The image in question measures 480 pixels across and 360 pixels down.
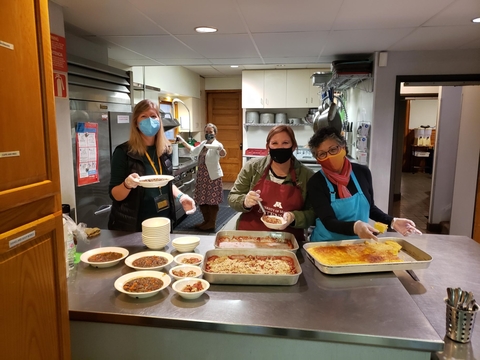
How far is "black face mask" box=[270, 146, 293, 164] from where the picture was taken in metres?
2.23

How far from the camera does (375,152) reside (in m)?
3.78

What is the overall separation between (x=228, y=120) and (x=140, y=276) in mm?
7075

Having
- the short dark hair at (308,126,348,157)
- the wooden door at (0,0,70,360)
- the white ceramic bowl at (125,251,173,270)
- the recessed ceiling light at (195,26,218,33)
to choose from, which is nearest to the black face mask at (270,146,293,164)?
the short dark hair at (308,126,348,157)

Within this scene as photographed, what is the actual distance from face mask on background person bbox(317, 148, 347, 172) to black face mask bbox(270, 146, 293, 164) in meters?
0.26

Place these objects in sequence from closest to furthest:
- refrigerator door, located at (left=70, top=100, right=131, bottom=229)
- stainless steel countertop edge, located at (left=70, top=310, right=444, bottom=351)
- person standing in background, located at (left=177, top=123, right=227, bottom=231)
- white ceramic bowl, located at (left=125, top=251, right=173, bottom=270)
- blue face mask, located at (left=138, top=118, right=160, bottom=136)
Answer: stainless steel countertop edge, located at (left=70, top=310, right=444, bottom=351)
white ceramic bowl, located at (left=125, top=251, right=173, bottom=270)
blue face mask, located at (left=138, top=118, right=160, bottom=136)
refrigerator door, located at (left=70, top=100, right=131, bottom=229)
person standing in background, located at (left=177, top=123, right=227, bottom=231)

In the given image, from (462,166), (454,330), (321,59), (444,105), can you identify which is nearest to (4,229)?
(454,330)

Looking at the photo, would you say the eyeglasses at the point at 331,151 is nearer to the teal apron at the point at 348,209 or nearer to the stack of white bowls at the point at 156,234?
the teal apron at the point at 348,209

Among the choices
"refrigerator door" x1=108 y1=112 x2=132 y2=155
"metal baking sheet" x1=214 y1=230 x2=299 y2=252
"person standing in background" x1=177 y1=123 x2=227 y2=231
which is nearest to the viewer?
"metal baking sheet" x1=214 y1=230 x2=299 y2=252

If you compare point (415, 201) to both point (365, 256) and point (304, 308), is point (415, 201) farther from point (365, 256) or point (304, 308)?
point (304, 308)

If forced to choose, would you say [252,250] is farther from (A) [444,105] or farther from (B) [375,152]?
(A) [444,105]

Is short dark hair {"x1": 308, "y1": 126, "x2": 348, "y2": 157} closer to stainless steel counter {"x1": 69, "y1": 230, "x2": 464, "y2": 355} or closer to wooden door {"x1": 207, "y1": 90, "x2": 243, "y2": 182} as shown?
stainless steel counter {"x1": 69, "y1": 230, "x2": 464, "y2": 355}

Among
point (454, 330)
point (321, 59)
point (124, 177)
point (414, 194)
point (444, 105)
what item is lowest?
point (414, 194)

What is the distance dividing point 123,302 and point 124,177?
99cm

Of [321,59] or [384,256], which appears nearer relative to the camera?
[384,256]
